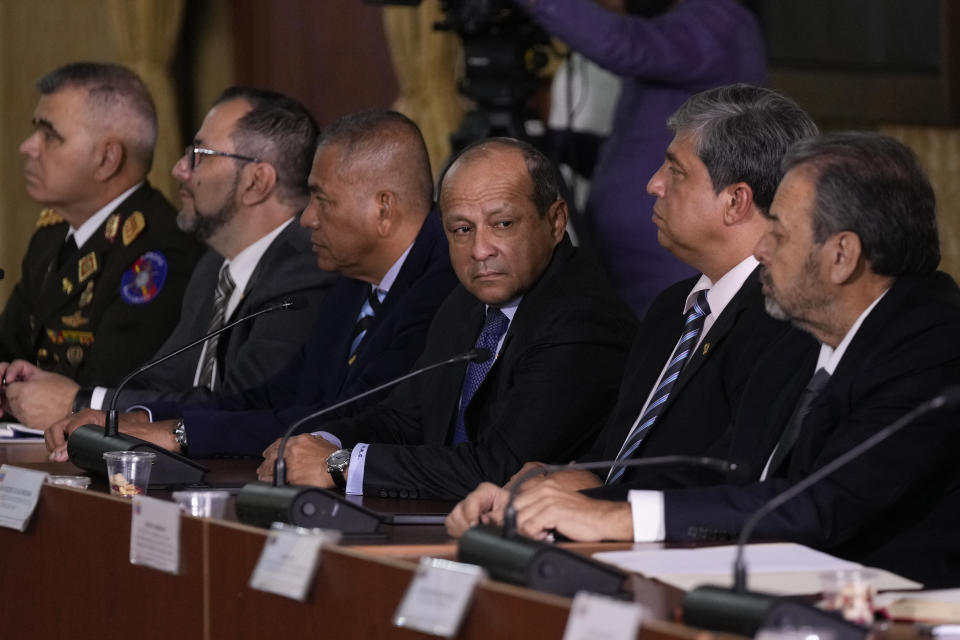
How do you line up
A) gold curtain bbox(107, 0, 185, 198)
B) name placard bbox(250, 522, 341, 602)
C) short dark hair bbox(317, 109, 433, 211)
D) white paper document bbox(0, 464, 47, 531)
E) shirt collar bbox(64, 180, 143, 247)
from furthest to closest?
gold curtain bbox(107, 0, 185, 198) < shirt collar bbox(64, 180, 143, 247) < short dark hair bbox(317, 109, 433, 211) < white paper document bbox(0, 464, 47, 531) < name placard bbox(250, 522, 341, 602)

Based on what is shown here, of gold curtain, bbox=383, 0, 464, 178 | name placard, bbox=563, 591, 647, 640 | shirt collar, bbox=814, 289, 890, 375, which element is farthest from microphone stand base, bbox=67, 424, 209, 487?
gold curtain, bbox=383, 0, 464, 178

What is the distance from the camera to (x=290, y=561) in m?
2.09

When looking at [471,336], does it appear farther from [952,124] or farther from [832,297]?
[952,124]

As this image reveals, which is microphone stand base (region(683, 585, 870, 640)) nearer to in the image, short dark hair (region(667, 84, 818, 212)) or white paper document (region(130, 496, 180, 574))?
white paper document (region(130, 496, 180, 574))

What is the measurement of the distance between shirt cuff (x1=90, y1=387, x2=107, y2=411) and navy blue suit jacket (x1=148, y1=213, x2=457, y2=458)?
218 mm

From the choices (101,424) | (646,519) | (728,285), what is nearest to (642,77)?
(728,285)

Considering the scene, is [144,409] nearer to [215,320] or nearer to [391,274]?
[215,320]

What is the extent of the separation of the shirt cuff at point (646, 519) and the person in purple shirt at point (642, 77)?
1778 mm

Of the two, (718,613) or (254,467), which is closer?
(718,613)

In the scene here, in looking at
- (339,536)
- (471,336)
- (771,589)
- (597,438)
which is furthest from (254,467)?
(771,589)

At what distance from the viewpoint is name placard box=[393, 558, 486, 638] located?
1775mm

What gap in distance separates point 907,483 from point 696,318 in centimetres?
69

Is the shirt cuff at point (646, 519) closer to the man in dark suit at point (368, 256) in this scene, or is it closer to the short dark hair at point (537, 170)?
the short dark hair at point (537, 170)

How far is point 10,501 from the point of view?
2.84 metres
